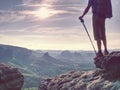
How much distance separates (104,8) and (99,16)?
613mm

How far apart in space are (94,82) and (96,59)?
6.62ft

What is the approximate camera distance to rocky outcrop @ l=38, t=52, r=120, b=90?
52.8 ft

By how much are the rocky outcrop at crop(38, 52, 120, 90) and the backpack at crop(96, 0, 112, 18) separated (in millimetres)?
2691

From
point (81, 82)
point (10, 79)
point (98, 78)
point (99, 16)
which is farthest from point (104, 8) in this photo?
point (10, 79)

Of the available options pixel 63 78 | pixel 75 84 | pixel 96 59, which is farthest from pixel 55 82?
pixel 96 59

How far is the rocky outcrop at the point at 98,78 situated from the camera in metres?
16.1

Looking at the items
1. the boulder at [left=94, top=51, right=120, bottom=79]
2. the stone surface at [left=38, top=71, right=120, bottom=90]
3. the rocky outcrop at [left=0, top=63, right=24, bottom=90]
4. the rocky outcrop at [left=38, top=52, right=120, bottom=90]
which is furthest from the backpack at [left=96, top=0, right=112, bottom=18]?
the rocky outcrop at [left=0, top=63, right=24, bottom=90]

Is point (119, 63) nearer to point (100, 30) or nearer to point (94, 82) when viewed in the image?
point (94, 82)

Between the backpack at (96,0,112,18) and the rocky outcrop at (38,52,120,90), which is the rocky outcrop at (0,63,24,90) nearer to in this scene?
the rocky outcrop at (38,52,120,90)

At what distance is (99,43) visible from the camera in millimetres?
19188

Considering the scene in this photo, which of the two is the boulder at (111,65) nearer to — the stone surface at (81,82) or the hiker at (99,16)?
the stone surface at (81,82)

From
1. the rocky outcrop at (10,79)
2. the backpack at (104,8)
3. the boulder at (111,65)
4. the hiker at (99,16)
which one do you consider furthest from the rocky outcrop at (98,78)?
the rocky outcrop at (10,79)

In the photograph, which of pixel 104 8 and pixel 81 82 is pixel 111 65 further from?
pixel 104 8

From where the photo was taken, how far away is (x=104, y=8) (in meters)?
18.8
